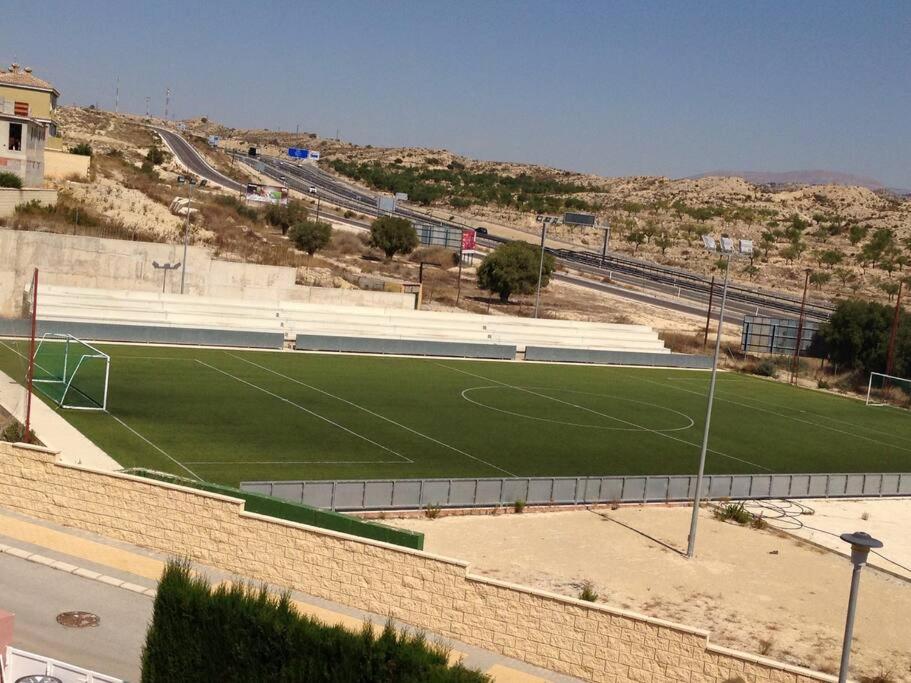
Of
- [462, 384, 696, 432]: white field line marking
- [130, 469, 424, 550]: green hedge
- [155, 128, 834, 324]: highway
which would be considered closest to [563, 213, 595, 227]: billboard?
[155, 128, 834, 324]: highway

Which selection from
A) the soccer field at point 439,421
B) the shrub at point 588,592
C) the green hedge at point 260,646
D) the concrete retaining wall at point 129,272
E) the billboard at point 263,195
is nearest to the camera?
the green hedge at point 260,646

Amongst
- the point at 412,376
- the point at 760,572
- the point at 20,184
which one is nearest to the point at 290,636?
the point at 760,572

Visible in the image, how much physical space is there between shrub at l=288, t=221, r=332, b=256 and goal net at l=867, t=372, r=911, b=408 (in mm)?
41806

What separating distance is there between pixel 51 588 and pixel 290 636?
27.6ft

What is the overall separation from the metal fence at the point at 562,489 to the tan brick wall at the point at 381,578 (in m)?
4.32

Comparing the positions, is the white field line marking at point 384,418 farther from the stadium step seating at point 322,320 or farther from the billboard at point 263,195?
the billboard at point 263,195

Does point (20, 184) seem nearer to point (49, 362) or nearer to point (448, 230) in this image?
point (49, 362)

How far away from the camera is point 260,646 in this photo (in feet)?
56.6

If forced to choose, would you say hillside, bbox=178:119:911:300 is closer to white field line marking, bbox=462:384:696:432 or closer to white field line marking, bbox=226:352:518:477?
white field line marking, bbox=462:384:696:432

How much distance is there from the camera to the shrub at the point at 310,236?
86.2 meters

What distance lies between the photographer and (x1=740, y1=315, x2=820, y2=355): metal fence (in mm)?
76000

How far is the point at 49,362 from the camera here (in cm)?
4656

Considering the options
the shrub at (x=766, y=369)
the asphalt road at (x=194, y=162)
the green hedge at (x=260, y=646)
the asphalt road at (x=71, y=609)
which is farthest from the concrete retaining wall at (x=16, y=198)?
the green hedge at (x=260, y=646)

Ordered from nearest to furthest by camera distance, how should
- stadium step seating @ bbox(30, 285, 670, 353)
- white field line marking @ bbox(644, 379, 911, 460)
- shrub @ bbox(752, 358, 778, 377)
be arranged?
white field line marking @ bbox(644, 379, 911, 460) < stadium step seating @ bbox(30, 285, 670, 353) < shrub @ bbox(752, 358, 778, 377)
